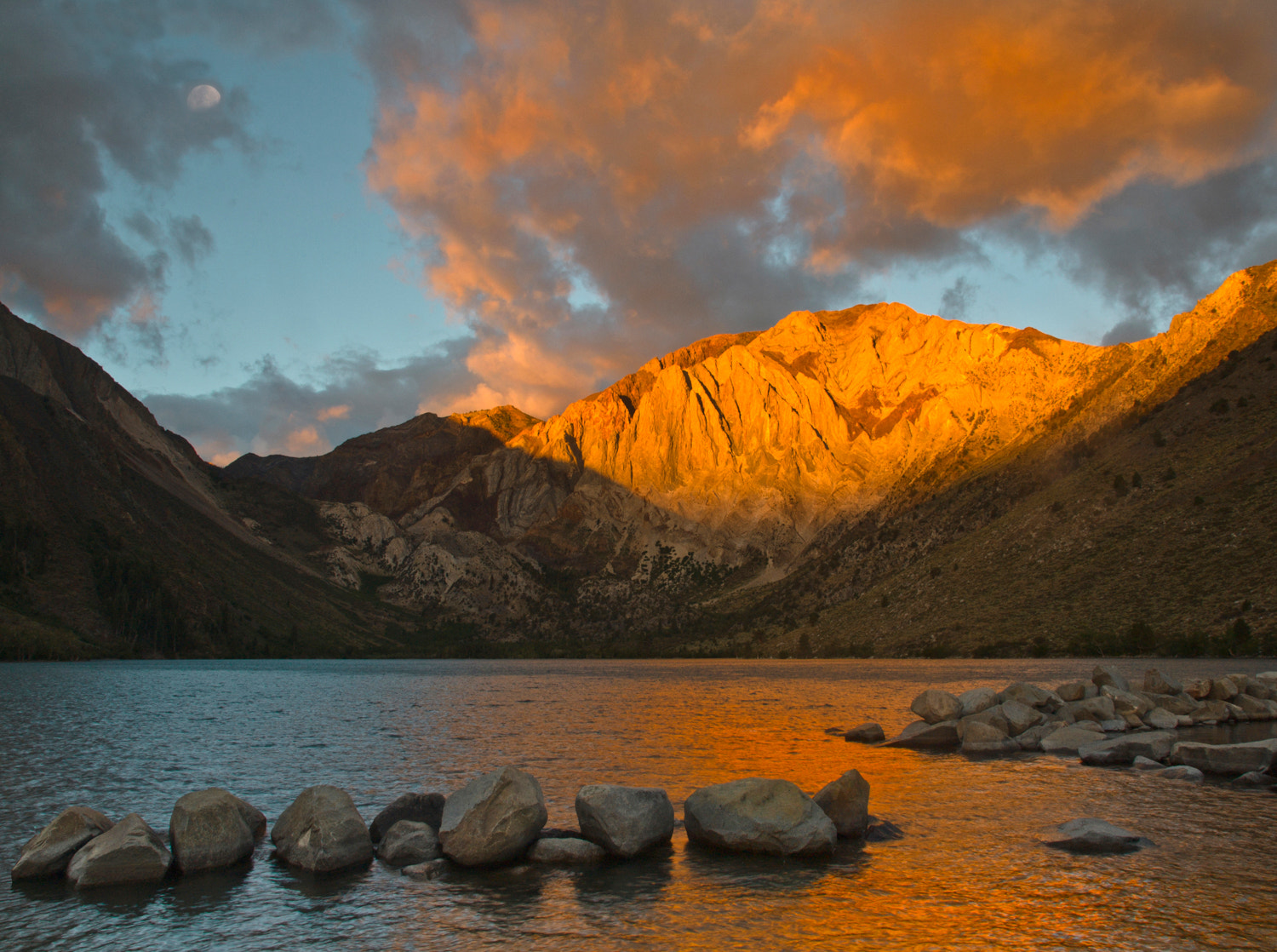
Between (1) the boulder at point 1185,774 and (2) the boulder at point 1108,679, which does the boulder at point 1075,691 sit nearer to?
(2) the boulder at point 1108,679

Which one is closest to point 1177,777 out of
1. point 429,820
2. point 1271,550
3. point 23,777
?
point 429,820

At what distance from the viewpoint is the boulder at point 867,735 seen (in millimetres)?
42875

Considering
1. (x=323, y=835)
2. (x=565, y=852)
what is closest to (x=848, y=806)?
(x=565, y=852)

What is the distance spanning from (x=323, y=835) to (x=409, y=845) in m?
2.19

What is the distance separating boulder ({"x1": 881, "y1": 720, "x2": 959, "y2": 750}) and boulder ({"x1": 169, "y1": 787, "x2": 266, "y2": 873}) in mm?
30252

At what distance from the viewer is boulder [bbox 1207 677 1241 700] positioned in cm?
4578

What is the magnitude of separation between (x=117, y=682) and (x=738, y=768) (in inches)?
4109

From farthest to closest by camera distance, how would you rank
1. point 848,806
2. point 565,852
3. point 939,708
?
1. point 939,708
2. point 848,806
3. point 565,852

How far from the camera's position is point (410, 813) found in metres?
23.9

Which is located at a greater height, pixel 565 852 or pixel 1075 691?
pixel 1075 691

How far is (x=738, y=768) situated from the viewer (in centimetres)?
3475

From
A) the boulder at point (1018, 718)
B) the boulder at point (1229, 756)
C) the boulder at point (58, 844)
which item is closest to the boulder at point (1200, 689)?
the boulder at point (1018, 718)

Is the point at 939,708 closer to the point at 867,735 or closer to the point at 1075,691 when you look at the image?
the point at 867,735

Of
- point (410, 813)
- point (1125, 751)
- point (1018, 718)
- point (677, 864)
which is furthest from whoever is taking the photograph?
point (1018, 718)
